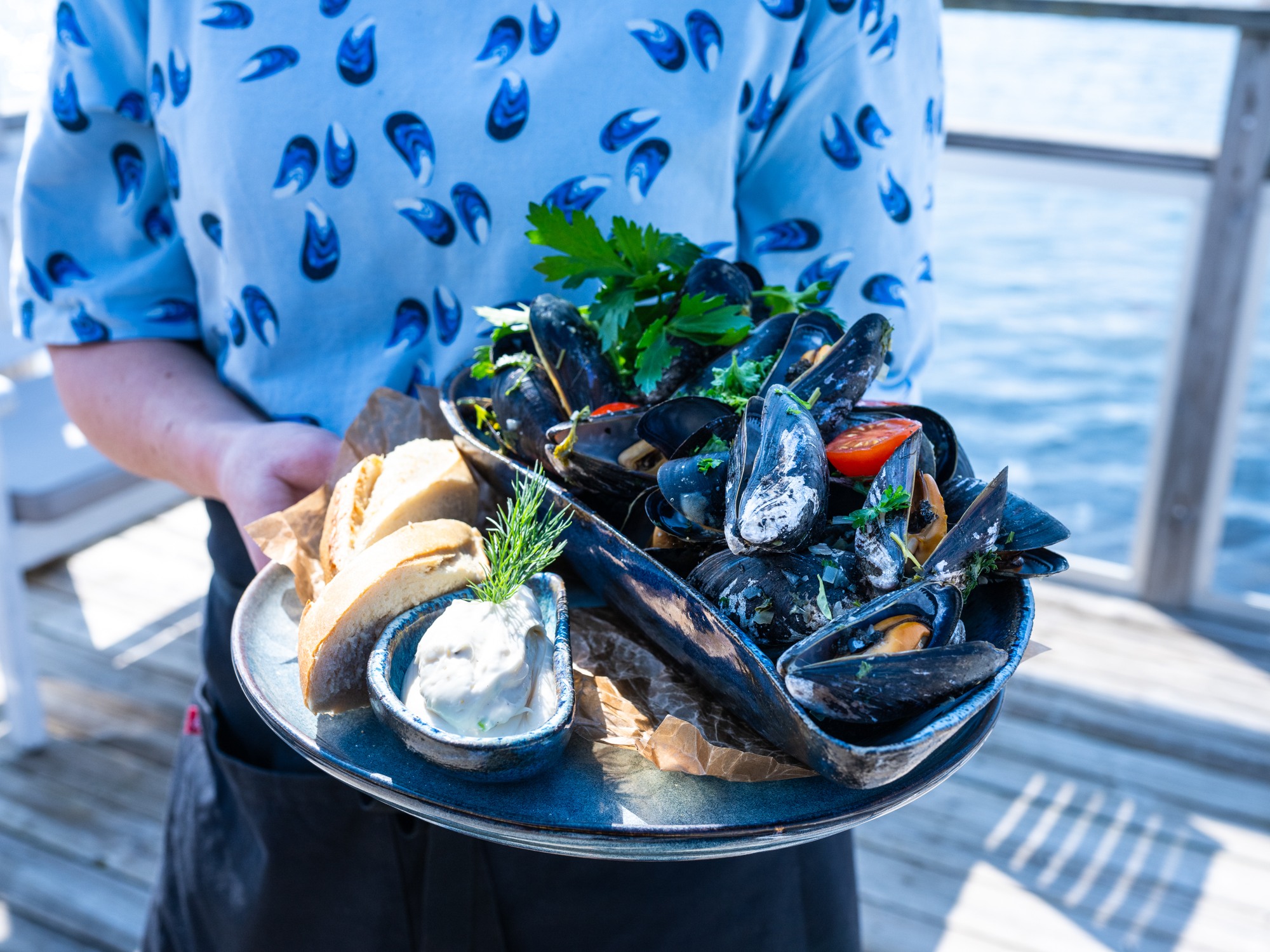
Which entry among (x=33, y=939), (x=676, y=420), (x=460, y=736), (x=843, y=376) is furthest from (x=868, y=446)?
(x=33, y=939)

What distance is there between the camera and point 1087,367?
1021 cm

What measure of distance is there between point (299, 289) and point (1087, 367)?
33.9 feet

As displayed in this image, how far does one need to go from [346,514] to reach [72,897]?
2089 mm

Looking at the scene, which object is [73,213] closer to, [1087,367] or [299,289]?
[299,289]

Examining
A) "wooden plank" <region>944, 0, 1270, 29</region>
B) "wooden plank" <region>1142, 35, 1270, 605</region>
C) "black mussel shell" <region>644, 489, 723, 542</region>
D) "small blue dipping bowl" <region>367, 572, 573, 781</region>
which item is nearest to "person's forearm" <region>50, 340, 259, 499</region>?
"small blue dipping bowl" <region>367, 572, 573, 781</region>

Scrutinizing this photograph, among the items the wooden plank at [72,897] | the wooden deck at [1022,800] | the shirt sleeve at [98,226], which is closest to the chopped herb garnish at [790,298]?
the shirt sleeve at [98,226]

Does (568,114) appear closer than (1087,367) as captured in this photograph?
Yes

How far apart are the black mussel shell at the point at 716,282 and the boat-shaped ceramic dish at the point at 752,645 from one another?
0.82ft

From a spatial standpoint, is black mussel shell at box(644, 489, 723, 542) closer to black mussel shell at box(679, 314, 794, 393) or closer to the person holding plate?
black mussel shell at box(679, 314, 794, 393)

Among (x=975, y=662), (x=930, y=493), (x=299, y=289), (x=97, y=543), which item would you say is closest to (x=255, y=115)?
(x=299, y=289)

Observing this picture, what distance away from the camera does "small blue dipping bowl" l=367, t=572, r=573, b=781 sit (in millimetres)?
732

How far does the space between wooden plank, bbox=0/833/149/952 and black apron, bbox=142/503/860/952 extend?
1247 mm

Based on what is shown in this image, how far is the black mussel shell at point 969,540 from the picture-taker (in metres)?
0.77

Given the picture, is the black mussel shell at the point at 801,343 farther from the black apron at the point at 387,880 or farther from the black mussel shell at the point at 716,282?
the black apron at the point at 387,880
